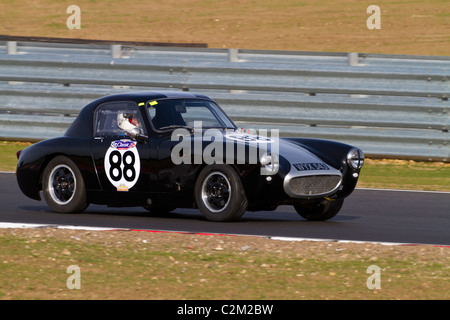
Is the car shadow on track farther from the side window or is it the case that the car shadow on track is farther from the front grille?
the side window

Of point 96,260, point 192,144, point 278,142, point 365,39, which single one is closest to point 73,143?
point 192,144

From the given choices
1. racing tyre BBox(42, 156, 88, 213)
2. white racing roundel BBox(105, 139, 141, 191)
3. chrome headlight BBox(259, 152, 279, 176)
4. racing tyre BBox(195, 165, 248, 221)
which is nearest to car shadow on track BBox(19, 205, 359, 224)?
racing tyre BBox(42, 156, 88, 213)

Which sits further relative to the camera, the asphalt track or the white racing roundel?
the white racing roundel

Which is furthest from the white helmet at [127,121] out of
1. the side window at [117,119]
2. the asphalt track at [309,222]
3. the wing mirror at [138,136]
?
the asphalt track at [309,222]

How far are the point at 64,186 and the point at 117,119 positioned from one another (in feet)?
2.97

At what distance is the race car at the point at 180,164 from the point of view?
834 centimetres

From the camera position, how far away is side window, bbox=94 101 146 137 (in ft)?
30.2

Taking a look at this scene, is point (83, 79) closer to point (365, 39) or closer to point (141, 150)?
point (141, 150)

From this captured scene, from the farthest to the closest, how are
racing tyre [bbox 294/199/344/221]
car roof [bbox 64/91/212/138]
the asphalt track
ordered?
car roof [bbox 64/91/212/138], racing tyre [bbox 294/199/344/221], the asphalt track

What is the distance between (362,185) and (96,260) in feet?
19.8

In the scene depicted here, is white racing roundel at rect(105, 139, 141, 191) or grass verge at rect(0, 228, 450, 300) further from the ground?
white racing roundel at rect(105, 139, 141, 191)

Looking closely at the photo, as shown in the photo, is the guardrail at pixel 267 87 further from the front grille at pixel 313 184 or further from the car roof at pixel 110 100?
the front grille at pixel 313 184

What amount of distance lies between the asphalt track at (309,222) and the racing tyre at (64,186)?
107 millimetres

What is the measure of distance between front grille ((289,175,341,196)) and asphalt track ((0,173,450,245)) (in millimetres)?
357
